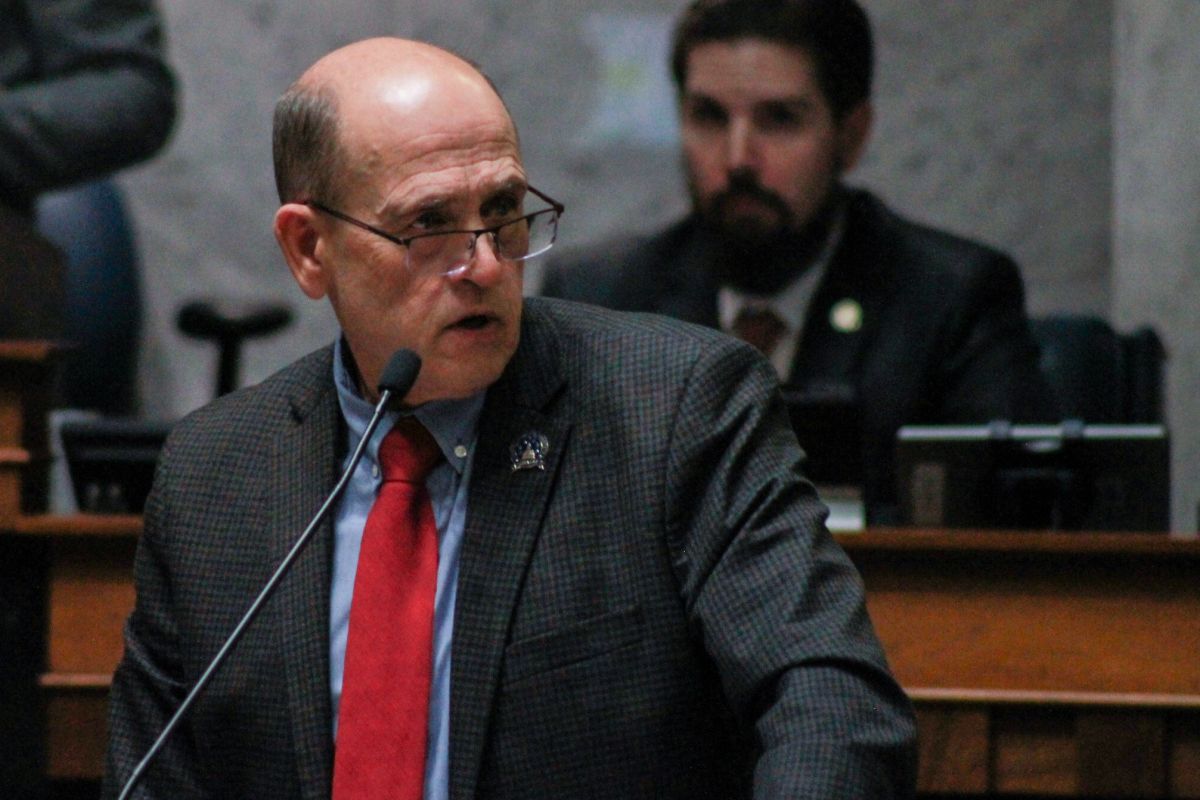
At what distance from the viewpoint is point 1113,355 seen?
130 inches

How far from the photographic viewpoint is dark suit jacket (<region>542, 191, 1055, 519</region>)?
10.8 feet

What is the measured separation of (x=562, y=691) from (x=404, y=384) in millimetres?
326

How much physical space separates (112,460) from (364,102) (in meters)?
1.08

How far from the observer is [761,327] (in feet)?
11.6

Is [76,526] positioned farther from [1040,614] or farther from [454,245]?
[1040,614]

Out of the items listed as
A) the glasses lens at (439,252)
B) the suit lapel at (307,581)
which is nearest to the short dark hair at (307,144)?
the glasses lens at (439,252)

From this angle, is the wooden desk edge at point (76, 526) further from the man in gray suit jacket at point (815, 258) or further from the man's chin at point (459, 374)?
the man in gray suit jacket at point (815, 258)

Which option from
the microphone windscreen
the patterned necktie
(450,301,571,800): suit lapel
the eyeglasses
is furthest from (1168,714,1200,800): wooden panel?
the patterned necktie

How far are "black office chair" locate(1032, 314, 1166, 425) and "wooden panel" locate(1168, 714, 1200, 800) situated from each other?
1164mm

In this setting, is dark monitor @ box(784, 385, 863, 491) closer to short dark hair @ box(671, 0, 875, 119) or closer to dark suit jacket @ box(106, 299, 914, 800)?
dark suit jacket @ box(106, 299, 914, 800)

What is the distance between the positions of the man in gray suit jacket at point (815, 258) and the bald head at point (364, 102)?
176 centimetres

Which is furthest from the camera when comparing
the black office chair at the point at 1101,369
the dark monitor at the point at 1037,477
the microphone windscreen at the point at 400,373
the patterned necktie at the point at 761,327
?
the patterned necktie at the point at 761,327

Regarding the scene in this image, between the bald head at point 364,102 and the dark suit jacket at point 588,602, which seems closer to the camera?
the dark suit jacket at point 588,602

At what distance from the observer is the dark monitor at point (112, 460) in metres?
2.46
